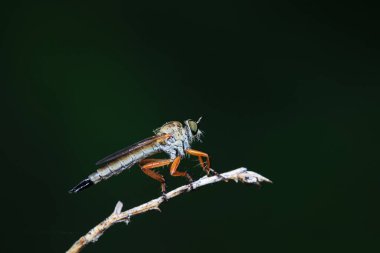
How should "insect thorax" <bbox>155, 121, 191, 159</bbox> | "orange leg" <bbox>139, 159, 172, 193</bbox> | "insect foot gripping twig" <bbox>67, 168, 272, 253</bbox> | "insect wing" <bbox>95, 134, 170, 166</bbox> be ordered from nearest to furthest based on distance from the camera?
"insect foot gripping twig" <bbox>67, 168, 272, 253</bbox>
"insect wing" <bbox>95, 134, 170, 166</bbox>
"orange leg" <bbox>139, 159, 172, 193</bbox>
"insect thorax" <bbox>155, 121, 191, 159</bbox>

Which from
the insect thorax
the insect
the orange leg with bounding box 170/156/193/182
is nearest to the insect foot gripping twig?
the orange leg with bounding box 170/156/193/182

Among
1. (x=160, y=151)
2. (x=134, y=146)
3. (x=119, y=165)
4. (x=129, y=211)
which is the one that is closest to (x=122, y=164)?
(x=119, y=165)

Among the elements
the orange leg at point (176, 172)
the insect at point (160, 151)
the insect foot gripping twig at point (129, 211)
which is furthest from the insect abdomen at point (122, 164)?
the insect foot gripping twig at point (129, 211)

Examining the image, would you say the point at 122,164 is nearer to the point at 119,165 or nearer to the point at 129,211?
the point at 119,165

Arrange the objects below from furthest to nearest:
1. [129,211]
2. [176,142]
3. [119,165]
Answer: [176,142] < [119,165] < [129,211]

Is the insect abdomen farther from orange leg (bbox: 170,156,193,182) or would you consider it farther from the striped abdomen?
orange leg (bbox: 170,156,193,182)

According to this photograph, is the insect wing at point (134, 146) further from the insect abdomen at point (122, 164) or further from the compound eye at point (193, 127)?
the compound eye at point (193, 127)

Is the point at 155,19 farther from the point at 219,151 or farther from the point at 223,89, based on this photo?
the point at 219,151

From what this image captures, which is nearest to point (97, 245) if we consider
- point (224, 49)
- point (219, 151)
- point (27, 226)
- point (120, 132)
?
point (27, 226)

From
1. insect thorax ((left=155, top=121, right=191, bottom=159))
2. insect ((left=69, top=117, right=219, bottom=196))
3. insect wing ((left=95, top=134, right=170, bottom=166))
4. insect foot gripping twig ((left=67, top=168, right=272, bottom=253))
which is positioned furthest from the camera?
insect thorax ((left=155, top=121, right=191, bottom=159))
